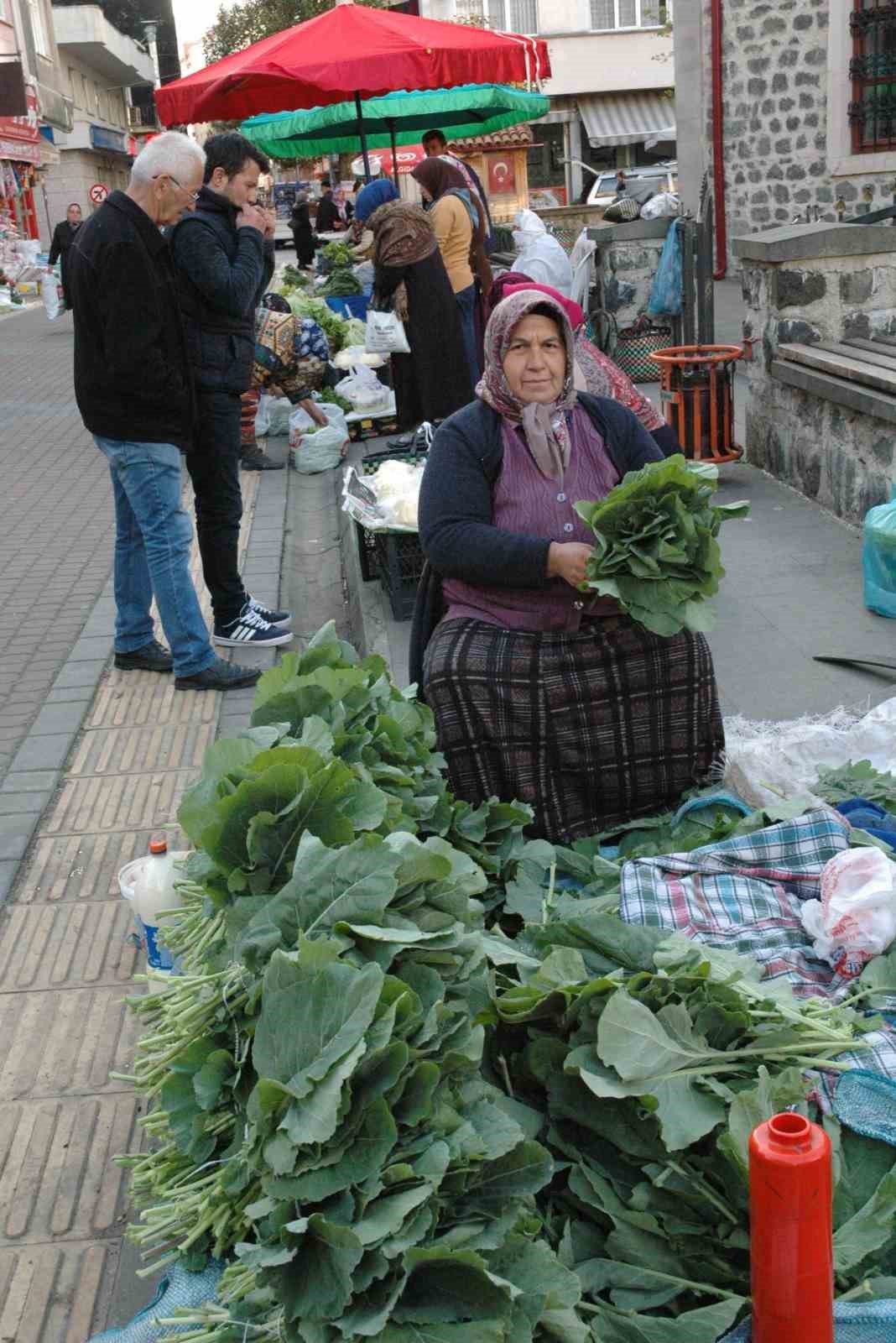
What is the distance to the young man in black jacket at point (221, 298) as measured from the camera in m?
4.96

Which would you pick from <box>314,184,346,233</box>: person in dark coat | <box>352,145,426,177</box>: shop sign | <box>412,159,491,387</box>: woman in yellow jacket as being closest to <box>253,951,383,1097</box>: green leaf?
<box>412,159,491,387</box>: woman in yellow jacket

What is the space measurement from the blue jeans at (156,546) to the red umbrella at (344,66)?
507 centimetres

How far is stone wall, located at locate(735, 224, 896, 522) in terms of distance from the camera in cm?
651

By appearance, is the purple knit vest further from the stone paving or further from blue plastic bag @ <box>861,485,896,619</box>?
blue plastic bag @ <box>861,485,896,619</box>

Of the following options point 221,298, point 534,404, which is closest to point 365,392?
point 221,298

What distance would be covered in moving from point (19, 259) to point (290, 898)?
31612 millimetres

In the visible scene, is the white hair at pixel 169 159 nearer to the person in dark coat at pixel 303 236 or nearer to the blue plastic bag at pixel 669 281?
the blue plastic bag at pixel 669 281

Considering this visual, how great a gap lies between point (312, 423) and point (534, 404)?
592cm

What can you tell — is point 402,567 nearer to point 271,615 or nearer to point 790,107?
point 271,615

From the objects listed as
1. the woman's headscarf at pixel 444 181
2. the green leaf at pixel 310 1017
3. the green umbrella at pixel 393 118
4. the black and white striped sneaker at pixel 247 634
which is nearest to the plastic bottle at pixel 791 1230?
the green leaf at pixel 310 1017

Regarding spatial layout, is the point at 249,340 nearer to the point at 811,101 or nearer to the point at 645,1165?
the point at 645,1165

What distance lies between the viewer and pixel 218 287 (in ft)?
16.2

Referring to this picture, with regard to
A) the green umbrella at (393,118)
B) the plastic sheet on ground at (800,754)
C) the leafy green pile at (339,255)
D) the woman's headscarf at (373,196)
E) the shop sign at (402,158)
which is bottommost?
the plastic sheet on ground at (800,754)

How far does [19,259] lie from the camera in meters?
30.6
